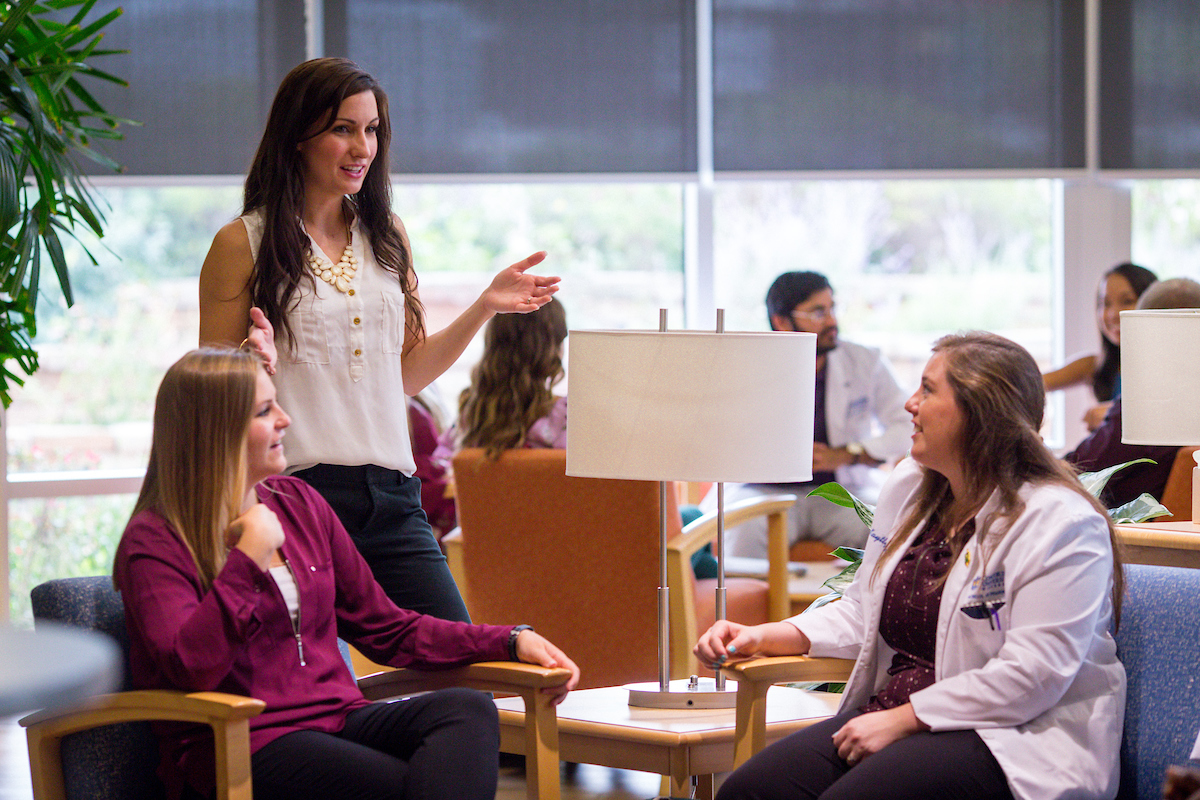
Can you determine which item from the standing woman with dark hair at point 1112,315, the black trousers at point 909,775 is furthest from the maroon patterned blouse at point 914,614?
the standing woman with dark hair at point 1112,315

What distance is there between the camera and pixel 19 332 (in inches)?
125

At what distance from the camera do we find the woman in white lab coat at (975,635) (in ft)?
5.77

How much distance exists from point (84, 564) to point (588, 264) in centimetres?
219

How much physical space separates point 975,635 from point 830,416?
2367mm

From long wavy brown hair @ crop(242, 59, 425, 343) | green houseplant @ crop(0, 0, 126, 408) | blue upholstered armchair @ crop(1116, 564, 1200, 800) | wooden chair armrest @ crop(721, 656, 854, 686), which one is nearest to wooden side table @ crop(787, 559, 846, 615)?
wooden chair armrest @ crop(721, 656, 854, 686)

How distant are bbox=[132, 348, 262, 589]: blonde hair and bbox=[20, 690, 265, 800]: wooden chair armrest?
0.19 metres

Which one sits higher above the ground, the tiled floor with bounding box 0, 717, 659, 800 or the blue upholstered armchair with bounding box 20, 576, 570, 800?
the blue upholstered armchair with bounding box 20, 576, 570, 800

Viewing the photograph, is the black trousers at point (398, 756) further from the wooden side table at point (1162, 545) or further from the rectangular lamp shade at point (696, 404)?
the wooden side table at point (1162, 545)

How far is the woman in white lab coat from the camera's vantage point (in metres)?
1.76

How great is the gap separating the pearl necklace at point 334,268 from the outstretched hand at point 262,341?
0.50 ft

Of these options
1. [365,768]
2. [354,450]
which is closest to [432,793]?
[365,768]

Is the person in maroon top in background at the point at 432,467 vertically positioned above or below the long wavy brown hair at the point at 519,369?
below

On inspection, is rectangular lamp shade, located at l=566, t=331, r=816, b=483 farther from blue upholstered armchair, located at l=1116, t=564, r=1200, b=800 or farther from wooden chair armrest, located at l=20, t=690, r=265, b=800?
wooden chair armrest, located at l=20, t=690, r=265, b=800

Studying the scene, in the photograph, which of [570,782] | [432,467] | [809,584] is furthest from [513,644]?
[432,467]
